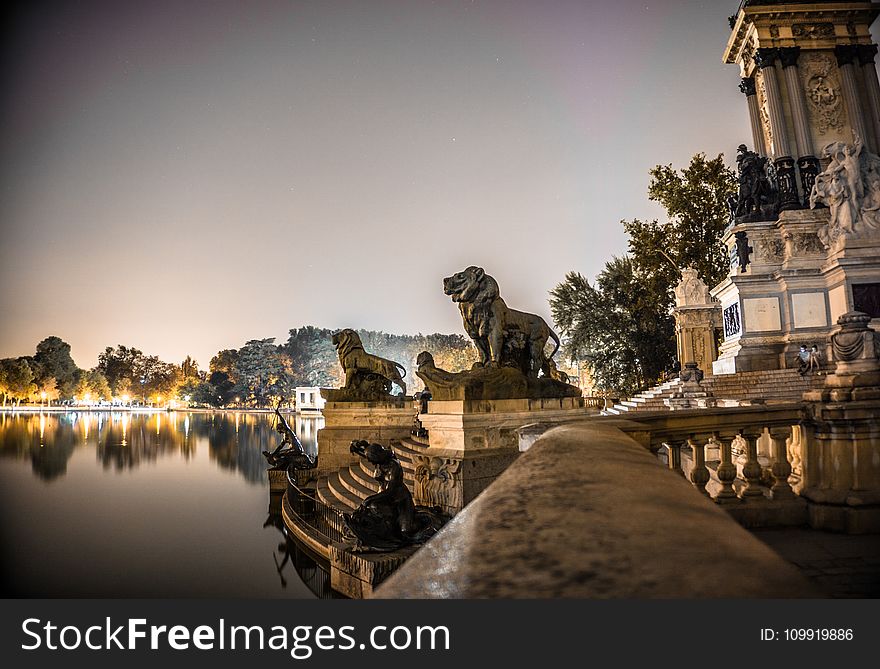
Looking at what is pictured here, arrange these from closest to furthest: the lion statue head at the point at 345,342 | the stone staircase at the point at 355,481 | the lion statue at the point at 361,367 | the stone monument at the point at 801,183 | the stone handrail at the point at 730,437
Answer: the stone handrail at the point at 730,437
the stone staircase at the point at 355,481
the lion statue at the point at 361,367
the lion statue head at the point at 345,342
the stone monument at the point at 801,183

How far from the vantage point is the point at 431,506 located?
26.3 ft

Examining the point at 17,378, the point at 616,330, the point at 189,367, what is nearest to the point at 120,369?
the point at 189,367

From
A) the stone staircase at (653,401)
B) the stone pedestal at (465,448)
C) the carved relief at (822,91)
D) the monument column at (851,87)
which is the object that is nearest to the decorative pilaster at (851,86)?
the monument column at (851,87)

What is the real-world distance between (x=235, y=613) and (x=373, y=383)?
14.6 m

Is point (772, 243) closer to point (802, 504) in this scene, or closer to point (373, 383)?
point (373, 383)

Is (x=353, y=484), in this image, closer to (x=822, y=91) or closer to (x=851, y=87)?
(x=822, y=91)

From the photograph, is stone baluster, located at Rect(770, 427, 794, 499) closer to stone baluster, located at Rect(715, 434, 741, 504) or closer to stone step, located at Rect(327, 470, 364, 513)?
stone baluster, located at Rect(715, 434, 741, 504)

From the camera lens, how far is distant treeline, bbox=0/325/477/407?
92750 millimetres

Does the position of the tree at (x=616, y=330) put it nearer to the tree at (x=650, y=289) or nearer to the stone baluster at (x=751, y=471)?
the tree at (x=650, y=289)

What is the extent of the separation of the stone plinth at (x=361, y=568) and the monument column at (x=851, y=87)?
2713 cm

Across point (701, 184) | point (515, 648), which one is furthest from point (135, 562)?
point (701, 184)

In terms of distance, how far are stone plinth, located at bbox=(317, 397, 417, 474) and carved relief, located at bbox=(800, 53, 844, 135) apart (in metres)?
23.3

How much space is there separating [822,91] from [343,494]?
27.4 metres

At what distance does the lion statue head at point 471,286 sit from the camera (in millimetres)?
9469
